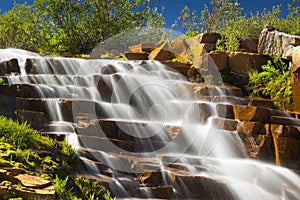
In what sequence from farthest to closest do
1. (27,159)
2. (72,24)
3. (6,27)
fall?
(6,27) → (72,24) → (27,159)

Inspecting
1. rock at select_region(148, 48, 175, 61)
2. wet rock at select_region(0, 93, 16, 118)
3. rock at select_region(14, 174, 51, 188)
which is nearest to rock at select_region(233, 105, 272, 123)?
rock at select_region(14, 174, 51, 188)

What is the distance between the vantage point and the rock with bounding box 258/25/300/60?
12.1 meters

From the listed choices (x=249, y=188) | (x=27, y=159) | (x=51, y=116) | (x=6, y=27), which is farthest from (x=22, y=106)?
(x=6, y=27)

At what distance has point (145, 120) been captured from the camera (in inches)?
373

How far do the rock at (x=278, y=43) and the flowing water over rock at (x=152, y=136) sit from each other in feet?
10.0

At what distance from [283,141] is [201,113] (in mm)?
2188

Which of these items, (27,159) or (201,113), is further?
(201,113)

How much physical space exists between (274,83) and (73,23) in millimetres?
16685

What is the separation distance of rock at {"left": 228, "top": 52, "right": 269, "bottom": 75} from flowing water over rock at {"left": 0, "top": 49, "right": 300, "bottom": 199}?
6.02ft

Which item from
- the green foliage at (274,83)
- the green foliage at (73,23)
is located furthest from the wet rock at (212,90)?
the green foliage at (73,23)

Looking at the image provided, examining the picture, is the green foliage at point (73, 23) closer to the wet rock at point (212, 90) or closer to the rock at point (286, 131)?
the wet rock at point (212, 90)

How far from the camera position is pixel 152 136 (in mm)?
8359

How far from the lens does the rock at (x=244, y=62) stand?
482 inches

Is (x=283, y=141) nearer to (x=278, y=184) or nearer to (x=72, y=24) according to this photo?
(x=278, y=184)
